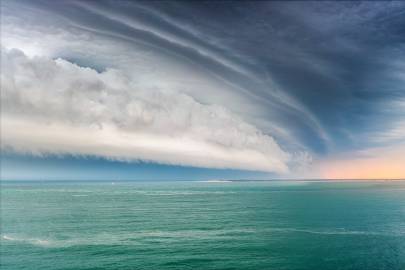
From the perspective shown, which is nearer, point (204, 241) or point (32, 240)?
point (204, 241)

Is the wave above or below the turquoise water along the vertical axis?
below

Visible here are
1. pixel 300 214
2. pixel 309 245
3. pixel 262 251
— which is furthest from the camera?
pixel 300 214

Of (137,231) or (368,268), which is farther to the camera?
(137,231)

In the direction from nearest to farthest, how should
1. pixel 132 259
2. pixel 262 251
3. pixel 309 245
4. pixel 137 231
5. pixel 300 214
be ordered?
pixel 132 259 → pixel 262 251 → pixel 309 245 → pixel 137 231 → pixel 300 214

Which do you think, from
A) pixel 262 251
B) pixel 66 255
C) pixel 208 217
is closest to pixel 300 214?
pixel 208 217

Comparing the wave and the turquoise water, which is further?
the wave

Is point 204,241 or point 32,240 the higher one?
point 204,241

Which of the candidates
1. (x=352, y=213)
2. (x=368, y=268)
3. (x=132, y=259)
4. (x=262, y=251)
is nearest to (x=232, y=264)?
(x=262, y=251)

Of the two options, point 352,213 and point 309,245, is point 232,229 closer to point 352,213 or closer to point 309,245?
point 309,245

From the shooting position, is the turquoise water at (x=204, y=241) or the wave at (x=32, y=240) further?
the wave at (x=32, y=240)

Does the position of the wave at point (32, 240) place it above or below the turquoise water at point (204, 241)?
below
